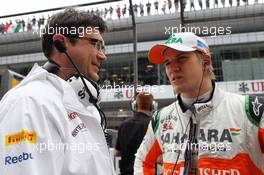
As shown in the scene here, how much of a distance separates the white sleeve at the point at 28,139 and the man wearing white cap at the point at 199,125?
71 cm

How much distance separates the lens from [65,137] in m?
0.84

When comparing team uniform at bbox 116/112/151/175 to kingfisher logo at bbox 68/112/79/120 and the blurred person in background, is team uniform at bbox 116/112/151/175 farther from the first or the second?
kingfisher logo at bbox 68/112/79/120

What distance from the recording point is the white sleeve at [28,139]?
2.38 feet

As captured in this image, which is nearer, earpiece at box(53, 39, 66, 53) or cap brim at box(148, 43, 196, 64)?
earpiece at box(53, 39, 66, 53)

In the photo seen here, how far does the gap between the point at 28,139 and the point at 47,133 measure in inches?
2.1

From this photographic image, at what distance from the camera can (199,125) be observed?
135cm

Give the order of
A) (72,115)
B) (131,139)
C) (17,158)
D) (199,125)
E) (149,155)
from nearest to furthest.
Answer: (17,158) < (72,115) < (199,125) < (149,155) < (131,139)

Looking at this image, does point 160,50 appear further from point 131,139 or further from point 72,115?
point 131,139

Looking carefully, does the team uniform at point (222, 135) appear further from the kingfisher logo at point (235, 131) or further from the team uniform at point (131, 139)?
the team uniform at point (131, 139)

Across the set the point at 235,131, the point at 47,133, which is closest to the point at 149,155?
the point at 235,131

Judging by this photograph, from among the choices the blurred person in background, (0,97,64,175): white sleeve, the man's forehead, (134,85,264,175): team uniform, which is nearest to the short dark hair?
the man's forehead

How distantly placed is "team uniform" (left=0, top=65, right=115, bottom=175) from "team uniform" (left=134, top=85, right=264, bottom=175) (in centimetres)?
48

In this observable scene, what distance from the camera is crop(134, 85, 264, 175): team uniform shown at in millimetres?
1216

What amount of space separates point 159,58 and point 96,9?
4.80 ft
